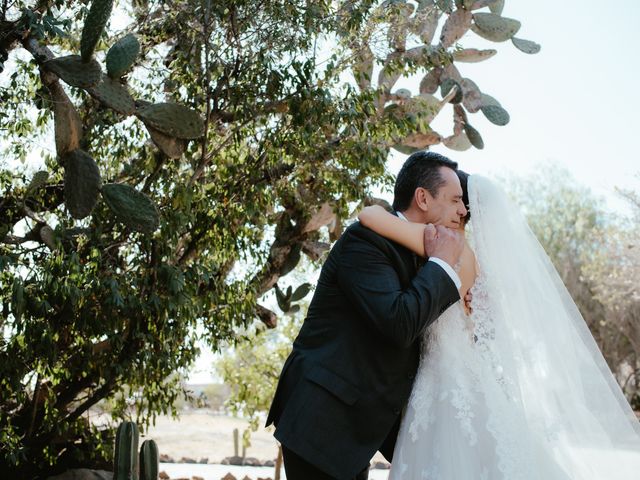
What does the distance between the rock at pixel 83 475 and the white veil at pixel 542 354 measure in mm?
5476

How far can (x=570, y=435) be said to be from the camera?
7.72 ft

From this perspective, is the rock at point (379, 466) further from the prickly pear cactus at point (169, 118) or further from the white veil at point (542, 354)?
the white veil at point (542, 354)

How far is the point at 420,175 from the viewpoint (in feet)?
8.37

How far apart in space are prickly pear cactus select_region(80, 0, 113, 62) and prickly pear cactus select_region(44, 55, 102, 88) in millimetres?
44

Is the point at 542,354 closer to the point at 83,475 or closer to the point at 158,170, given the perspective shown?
the point at 158,170

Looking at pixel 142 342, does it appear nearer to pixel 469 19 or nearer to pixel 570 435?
pixel 570 435

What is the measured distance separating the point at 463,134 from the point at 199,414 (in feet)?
51.7

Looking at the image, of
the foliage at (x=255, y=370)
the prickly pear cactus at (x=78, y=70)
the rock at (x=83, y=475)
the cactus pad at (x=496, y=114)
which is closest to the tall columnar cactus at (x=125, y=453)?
the rock at (x=83, y=475)

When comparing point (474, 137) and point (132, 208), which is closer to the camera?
point (132, 208)

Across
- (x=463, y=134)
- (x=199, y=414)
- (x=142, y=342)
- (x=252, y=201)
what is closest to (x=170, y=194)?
(x=252, y=201)

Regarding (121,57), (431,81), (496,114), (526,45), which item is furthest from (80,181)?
(526,45)

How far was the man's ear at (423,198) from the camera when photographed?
255 cm

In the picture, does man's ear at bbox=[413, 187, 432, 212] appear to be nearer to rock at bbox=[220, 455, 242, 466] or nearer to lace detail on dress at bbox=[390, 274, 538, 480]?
lace detail on dress at bbox=[390, 274, 538, 480]

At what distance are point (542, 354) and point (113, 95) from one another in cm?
352
